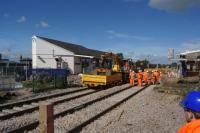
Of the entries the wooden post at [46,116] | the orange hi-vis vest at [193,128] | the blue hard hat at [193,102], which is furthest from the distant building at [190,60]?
the orange hi-vis vest at [193,128]

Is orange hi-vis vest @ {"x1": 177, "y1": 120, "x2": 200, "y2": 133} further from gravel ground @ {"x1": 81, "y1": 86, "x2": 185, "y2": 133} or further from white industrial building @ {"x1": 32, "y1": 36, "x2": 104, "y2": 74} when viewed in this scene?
white industrial building @ {"x1": 32, "y1": 36, "x2": 104, "y2": 74}

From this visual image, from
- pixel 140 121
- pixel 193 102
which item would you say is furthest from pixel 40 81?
pixel 193 102

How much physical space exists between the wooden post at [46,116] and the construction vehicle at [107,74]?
21407 mm

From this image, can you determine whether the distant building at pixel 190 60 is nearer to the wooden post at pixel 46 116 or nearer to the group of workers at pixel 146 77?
the group of workers at pixel 146 77

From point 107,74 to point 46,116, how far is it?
2337 cm

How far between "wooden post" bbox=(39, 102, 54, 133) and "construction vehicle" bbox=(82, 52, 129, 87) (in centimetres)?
2141

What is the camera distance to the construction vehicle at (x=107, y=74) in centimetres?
2792

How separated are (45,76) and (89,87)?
11.3 ft

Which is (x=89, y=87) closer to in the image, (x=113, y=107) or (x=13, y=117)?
(x=113, y=107)

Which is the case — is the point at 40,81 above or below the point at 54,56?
below

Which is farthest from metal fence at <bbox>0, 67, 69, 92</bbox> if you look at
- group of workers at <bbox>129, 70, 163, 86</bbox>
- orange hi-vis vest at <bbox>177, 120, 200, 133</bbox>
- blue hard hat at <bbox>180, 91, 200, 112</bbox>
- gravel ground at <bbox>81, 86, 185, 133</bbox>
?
orange hi-vis vest at <bbox>177, 120, 200, 133</bbox>

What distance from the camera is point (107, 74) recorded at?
29.5 metres

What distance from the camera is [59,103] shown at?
17500mm

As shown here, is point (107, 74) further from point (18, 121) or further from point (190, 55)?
point (190, 55)
